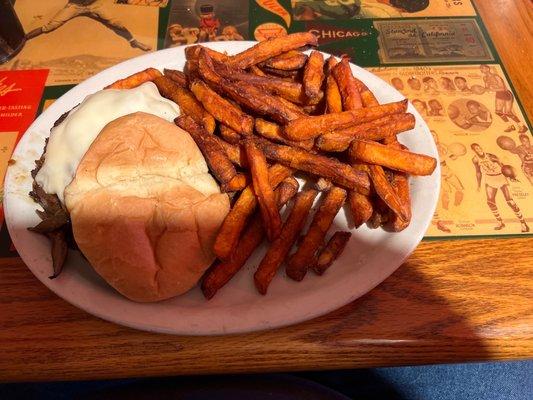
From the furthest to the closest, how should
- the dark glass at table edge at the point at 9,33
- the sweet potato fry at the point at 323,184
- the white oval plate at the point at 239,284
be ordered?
the dark glass at table edge at the point at 9,33
the sweet potato fry at the point at 323,184
the white oval plate at the point at 239,284

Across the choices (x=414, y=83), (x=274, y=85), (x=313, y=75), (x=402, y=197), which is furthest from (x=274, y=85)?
(x=414, y=83)

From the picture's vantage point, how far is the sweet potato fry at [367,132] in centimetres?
146

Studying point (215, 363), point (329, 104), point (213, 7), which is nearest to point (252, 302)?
point (215, 363)

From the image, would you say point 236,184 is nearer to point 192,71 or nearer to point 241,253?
point 241,253

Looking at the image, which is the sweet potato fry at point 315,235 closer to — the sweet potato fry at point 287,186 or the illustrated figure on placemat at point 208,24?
the sweet potato fry at point 287,186

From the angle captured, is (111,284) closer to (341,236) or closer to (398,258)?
(341,236)

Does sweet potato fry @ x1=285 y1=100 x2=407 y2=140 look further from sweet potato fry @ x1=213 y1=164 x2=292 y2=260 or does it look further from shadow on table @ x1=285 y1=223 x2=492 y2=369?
shadow on table @ x1=285 y1=223 x2=492 y2=369

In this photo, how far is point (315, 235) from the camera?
4.63 ft

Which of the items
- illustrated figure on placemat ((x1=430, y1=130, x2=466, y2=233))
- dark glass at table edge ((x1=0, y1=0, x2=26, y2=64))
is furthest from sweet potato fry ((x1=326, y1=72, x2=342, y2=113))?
dark glass at table edge ((x1=0, y1=0, x2=26, y2=64))

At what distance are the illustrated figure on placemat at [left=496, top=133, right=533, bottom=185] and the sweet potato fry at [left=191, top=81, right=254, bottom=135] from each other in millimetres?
979

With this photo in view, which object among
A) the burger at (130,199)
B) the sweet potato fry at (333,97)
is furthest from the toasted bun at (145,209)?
the sweet potato fry at (333,97)

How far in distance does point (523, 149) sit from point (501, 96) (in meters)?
0.30

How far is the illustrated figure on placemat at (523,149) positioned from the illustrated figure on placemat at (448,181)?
15 cm

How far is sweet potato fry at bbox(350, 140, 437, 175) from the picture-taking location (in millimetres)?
1424
